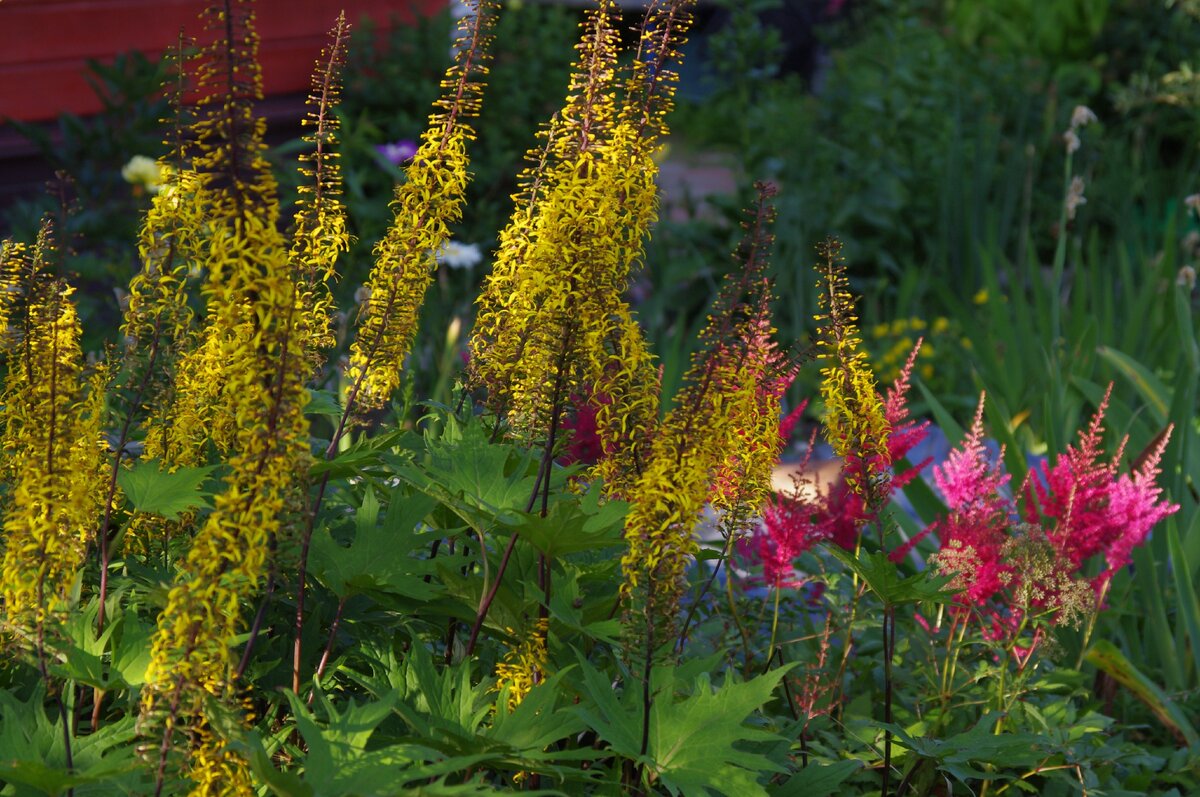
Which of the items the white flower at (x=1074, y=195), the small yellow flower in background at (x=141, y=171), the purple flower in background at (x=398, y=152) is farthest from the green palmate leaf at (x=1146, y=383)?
the small yellow flower in background at (x=141, y=171)

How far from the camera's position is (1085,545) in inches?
107

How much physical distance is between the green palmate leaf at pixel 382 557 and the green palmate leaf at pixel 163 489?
0.61ft

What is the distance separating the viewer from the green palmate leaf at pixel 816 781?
2.11 m

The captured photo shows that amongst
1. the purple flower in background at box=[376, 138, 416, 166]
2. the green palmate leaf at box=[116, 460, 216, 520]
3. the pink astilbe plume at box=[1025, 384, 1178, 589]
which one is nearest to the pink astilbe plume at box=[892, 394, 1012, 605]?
the pink astilbe plume at box=[1025, 384, 1178, 589]

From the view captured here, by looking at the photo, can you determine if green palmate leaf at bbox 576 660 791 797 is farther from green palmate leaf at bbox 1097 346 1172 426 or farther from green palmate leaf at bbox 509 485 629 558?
green palmate leaf at bbox 1097 346 1172 426

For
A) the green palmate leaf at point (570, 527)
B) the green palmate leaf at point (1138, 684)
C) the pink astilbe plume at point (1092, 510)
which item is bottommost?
the green palmate leaf at point (1138, 684)

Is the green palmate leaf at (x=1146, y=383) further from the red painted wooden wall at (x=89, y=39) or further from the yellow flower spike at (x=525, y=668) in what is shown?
the red painted wooden wall at (x=89, y=39)

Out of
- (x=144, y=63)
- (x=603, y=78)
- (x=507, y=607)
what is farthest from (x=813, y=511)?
(x=144, y=63)

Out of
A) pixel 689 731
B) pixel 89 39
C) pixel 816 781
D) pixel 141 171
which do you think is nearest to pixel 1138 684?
pixel 816 781

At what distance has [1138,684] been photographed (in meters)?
3.16

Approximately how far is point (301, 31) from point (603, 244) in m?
5.89

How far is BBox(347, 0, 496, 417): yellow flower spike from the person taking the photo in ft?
6.80

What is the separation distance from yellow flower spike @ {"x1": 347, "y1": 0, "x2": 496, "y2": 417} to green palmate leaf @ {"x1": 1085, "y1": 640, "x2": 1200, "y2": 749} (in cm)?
186

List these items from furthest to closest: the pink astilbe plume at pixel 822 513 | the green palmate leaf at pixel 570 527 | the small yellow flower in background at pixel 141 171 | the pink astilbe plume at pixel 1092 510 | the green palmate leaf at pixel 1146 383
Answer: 1. the small yellow flower in background at pixel 141 171
2. the green palmate leaf at pixel 1146 383
3. the pink astilbe plume at pixel 1092 510
4. the pink astilbe plume at pixel 822 513
5. the green palmate leaf at pixel 570 527
